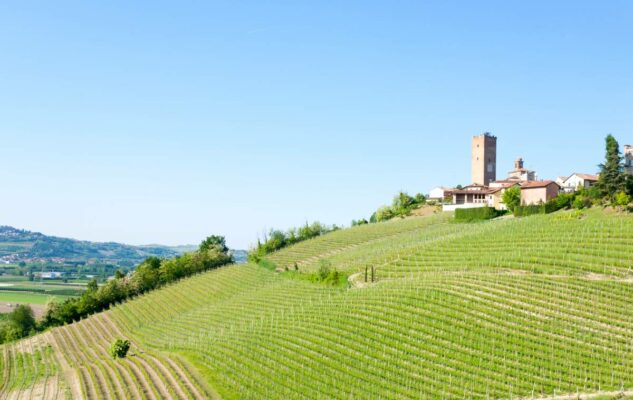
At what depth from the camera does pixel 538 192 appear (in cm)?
8256

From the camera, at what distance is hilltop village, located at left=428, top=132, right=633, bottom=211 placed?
83500mm

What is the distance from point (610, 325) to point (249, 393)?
70.4 feet

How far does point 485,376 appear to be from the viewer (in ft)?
101

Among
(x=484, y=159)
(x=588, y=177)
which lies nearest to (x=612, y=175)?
(x=588, y=177)

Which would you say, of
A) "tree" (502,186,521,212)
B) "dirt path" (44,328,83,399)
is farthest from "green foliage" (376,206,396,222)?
"dirt path" (44,328,83,399)

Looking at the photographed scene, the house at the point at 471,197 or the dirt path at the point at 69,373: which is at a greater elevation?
the house at the point at 471,197

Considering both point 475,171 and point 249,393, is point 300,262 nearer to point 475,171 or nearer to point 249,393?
point 249,393

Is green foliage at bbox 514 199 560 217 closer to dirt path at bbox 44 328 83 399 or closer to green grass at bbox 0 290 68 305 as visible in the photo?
dirt path at bbox 44 328 83 399

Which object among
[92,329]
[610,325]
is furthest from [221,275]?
[610,325]

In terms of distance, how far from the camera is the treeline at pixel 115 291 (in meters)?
85.9

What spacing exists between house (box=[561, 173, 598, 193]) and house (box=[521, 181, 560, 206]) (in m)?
7.53

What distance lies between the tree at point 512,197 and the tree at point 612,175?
15.0 meters

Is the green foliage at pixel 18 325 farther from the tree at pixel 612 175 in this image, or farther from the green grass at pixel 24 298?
the tree at pixel 612 175

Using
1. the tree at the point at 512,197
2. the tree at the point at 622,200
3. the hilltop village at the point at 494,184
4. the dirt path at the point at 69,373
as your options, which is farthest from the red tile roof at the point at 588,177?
the dirt path at the point at 69,373
